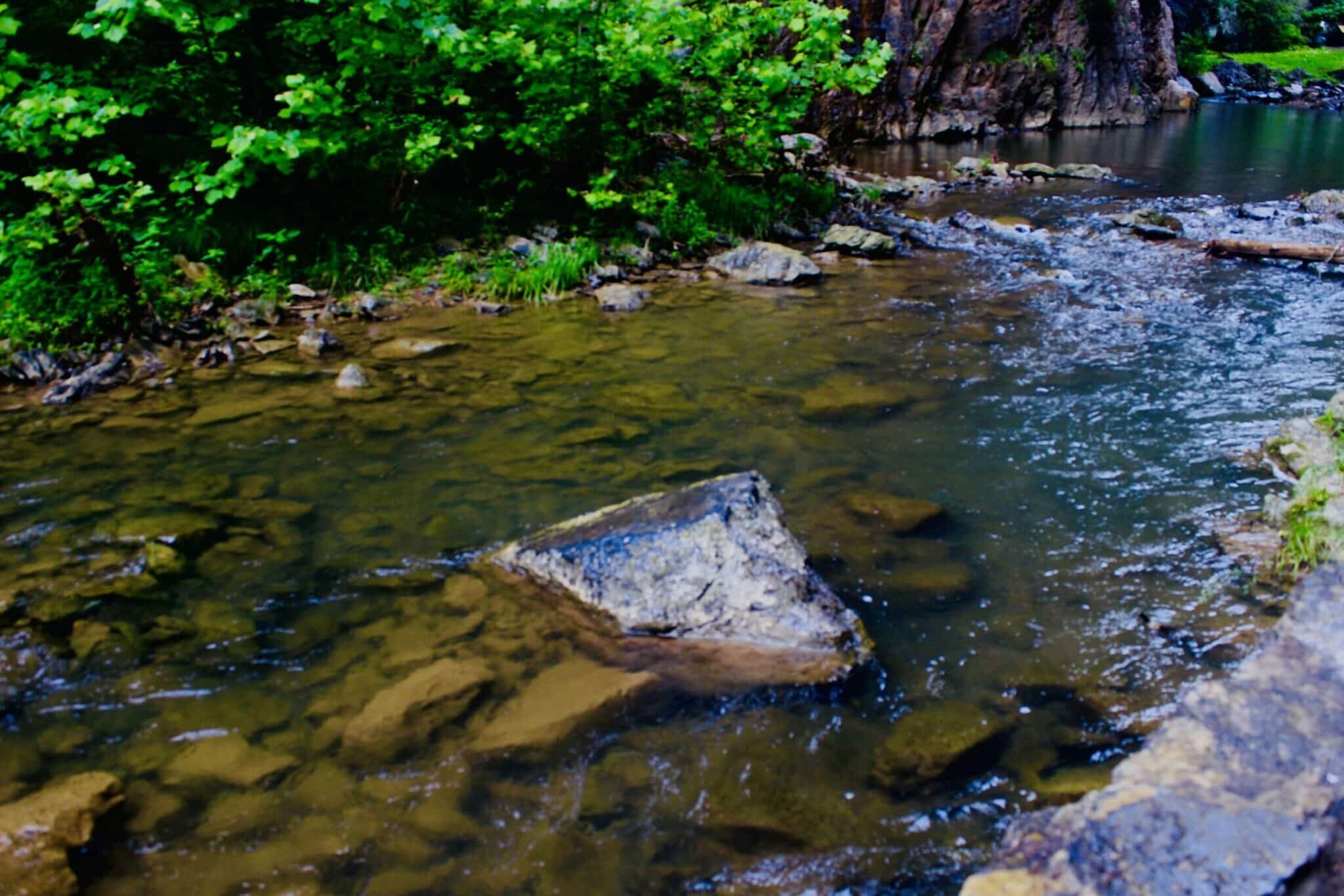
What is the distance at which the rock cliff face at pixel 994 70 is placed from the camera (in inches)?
907

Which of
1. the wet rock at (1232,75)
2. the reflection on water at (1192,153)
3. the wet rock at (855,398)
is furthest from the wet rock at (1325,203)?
the wet rock at (1232,75)

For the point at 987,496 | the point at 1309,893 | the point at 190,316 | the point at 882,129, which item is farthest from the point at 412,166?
the point at 882,129

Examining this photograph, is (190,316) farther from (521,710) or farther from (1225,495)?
(1225,495)

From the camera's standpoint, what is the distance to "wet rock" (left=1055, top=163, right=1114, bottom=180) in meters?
16.2

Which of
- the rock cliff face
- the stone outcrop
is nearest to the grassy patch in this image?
the rock cliff face

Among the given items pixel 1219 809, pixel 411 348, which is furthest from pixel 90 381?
pixel 1219 809

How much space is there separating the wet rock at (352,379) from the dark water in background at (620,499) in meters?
0.10

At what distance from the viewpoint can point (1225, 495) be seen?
431cm

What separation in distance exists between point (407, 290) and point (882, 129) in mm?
18614

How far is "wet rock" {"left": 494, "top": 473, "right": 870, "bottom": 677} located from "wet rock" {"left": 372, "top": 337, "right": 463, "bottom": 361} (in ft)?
11.4

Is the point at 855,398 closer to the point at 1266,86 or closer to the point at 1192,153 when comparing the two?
the point at 1192,153

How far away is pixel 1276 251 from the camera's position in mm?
9539

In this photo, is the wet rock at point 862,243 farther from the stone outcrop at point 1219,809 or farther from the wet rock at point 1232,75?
the wet rock at point 1232,75

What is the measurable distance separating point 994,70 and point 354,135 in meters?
22.8
